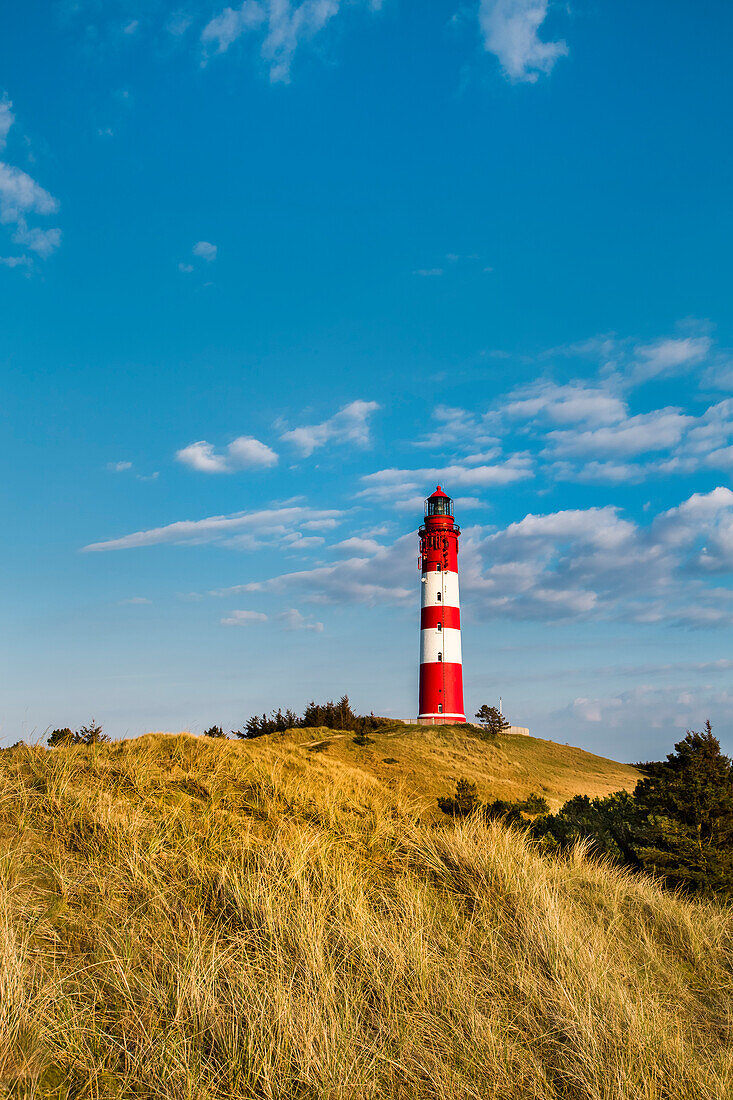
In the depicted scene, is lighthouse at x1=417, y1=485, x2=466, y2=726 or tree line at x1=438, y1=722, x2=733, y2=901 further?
lighthouse at x1=417, y1=485, x2=466, y2=726

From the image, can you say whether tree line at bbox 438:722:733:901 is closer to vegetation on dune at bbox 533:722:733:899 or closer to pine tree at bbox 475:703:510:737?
vegetation on dune at bbox 533:722:733:899

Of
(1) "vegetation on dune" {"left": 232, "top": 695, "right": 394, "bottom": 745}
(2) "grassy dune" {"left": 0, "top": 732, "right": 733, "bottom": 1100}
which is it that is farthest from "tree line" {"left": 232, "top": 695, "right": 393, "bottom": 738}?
(2) "grassy dune" {"left": 0, "top": 732, "right": 733, "bottom": 1100}

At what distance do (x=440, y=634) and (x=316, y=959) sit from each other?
3733cm

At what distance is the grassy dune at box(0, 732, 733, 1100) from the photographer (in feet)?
15.0

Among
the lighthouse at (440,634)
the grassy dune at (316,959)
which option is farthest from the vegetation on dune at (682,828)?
the lighthouse at (440,634)

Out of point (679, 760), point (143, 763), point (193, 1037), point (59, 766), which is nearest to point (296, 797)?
point (143, 763)

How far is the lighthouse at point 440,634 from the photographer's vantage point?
140 ft

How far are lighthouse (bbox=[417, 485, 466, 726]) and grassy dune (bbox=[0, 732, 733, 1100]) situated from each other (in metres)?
32.7

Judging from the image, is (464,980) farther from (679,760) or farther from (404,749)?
(404,749)

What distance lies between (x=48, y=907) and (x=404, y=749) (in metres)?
30.2

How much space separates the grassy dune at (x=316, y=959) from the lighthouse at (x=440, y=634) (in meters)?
32.7

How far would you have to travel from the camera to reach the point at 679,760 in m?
15.0

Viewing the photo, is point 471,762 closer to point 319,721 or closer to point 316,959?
point 319,721

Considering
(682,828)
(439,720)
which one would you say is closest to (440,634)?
(439,720)
